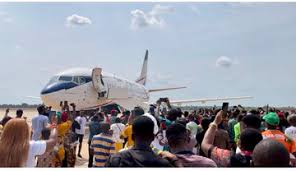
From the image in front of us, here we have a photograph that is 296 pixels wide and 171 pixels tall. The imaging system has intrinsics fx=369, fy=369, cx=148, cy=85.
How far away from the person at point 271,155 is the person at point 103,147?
4.32m

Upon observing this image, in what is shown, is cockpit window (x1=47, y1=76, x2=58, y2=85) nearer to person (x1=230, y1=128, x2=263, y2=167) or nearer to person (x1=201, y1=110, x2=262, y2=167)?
person (x1=201, y1=110, x2=262, y2=167)

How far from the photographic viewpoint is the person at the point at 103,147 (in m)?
6.55

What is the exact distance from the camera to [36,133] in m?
7.91

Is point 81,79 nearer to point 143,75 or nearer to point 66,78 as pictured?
point 66,78

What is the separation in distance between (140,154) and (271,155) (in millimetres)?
1097

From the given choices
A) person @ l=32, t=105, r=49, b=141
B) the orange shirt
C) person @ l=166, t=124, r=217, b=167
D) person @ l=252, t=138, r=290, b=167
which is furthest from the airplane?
person @ l=252, t=138, r=290, b=167

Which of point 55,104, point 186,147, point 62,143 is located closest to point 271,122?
point 186,147

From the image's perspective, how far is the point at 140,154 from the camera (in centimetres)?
311

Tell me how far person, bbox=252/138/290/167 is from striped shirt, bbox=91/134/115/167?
4.33 metres

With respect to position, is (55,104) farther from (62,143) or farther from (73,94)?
(62,143)

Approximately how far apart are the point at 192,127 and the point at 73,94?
42.3 feet

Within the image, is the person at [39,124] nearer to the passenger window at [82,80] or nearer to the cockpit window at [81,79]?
the cockpit window at [81,79]

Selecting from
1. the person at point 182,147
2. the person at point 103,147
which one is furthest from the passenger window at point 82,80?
the person at point 182,147

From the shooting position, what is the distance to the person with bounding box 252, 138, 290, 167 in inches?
97.9
